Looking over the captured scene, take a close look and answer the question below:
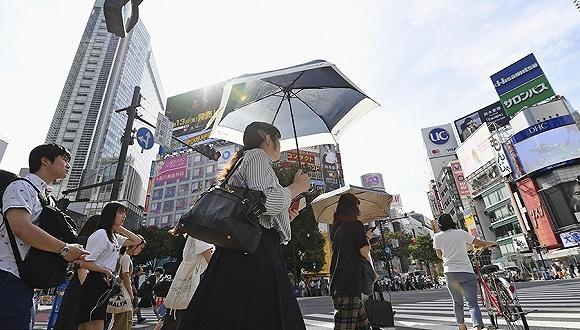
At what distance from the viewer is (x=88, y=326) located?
8.79 ft

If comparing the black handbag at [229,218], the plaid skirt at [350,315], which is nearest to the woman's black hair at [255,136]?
the black handbag at [229,218]

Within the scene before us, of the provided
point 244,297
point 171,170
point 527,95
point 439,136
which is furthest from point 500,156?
point 171,170

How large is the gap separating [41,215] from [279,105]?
2968mm

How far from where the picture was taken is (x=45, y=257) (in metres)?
1.78

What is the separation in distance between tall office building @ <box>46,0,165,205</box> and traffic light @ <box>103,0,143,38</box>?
57.3 meters

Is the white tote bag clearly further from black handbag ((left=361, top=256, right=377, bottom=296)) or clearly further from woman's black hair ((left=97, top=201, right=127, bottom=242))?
black handbag ((left=361, top=256, right=377, bottom=296))

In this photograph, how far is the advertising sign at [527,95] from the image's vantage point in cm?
3609

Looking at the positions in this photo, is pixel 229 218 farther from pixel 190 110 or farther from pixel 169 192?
pixel 169 192

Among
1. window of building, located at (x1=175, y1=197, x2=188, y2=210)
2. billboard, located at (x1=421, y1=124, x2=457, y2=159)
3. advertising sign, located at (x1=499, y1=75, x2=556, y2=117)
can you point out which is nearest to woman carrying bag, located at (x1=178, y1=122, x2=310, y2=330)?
advertising sign, located at (x1=499, y1=75, x2=556, y2=117)

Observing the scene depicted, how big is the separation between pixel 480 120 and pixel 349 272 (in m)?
55.1

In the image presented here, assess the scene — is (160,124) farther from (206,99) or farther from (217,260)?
(206,99)

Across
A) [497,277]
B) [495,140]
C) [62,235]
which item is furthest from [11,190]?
[495,140]

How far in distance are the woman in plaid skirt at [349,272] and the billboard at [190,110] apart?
4696 centimetres

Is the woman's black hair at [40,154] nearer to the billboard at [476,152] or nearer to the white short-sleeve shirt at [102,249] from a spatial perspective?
the white short-sleeve shirt at [102,249]
